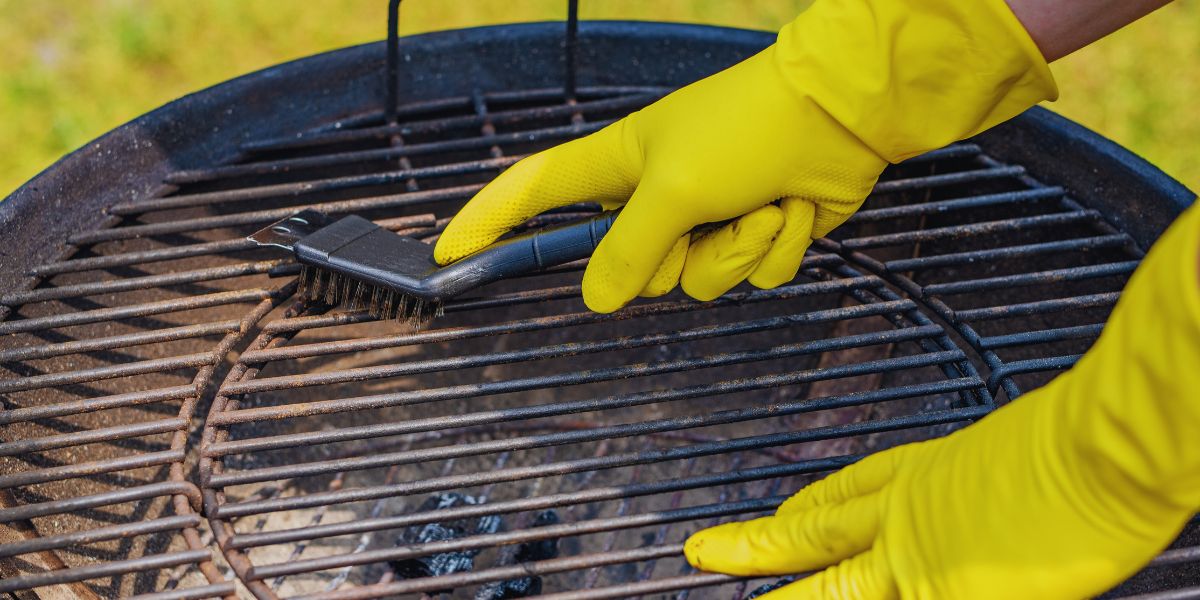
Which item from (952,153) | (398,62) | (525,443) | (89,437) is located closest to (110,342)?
(89,437)

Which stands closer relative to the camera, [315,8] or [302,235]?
[302,235]

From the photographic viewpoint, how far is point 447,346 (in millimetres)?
1893

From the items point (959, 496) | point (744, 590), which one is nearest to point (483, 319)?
point (744, 590)

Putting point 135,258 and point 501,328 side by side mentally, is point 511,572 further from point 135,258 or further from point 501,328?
point 135,258

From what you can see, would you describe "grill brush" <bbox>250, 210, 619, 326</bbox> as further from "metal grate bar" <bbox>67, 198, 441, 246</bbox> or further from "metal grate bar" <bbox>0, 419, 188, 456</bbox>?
"metal grate bar" <bbox>0, 419, 188, 456</bbox>

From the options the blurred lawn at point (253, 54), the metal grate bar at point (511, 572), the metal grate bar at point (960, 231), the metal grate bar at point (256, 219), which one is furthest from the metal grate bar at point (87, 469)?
the blurred lawn at point (253, 54)

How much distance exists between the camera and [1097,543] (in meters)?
0.89

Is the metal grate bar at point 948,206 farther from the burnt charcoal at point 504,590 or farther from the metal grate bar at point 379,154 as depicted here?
the burnt charcoal at point 504,590

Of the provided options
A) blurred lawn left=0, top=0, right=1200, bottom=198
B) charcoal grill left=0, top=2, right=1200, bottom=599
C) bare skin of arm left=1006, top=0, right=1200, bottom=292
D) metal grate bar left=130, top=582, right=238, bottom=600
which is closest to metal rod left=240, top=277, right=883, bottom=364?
charcoal grill left=0, top=2, right=1200, bottom=599

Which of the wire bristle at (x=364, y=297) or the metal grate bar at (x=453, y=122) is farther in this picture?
the metal grate bar at (x=453, y=122)

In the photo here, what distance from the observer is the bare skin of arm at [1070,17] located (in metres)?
1.20

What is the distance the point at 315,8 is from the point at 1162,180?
9.64ft

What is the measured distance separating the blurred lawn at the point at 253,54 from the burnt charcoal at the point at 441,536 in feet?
6.67

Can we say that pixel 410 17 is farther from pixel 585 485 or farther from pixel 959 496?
pixel 959 496
